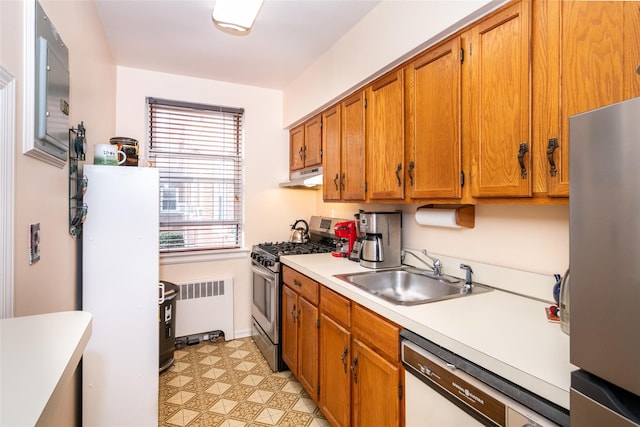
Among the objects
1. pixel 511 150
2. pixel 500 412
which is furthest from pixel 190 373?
pixel 511 150

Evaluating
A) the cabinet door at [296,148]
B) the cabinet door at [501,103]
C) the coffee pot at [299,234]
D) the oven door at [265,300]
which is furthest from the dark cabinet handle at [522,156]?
the coffee pot at [299,234]

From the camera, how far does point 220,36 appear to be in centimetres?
241

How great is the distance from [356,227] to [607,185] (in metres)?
2.02

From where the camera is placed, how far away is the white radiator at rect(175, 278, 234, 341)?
3080 millimetres

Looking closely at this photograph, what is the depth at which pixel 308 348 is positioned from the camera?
2.19m

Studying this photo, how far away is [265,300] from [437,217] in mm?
1698

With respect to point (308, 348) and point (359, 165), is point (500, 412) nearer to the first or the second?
point (308, 348)

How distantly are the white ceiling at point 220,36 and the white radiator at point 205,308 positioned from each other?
2.03m

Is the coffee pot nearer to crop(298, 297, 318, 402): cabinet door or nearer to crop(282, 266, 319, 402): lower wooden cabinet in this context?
crop(282, 266, 319, 402): lower wooden cabinet

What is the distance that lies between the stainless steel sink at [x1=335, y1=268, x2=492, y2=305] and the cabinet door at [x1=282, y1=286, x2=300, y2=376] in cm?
62

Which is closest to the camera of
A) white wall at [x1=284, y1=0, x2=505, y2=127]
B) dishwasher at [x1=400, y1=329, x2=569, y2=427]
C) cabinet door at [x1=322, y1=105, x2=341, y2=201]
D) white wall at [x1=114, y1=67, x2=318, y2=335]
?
dishwasher at [x1=400, y1=329, x2=569, y2=427]

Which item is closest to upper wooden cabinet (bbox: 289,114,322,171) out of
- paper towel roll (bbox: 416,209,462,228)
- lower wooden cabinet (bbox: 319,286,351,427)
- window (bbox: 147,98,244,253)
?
window (bbox: 147,98,244,253)

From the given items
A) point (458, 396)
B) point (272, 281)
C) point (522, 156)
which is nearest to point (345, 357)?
point (458, 396)

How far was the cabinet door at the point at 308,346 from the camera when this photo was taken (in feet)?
6.82
